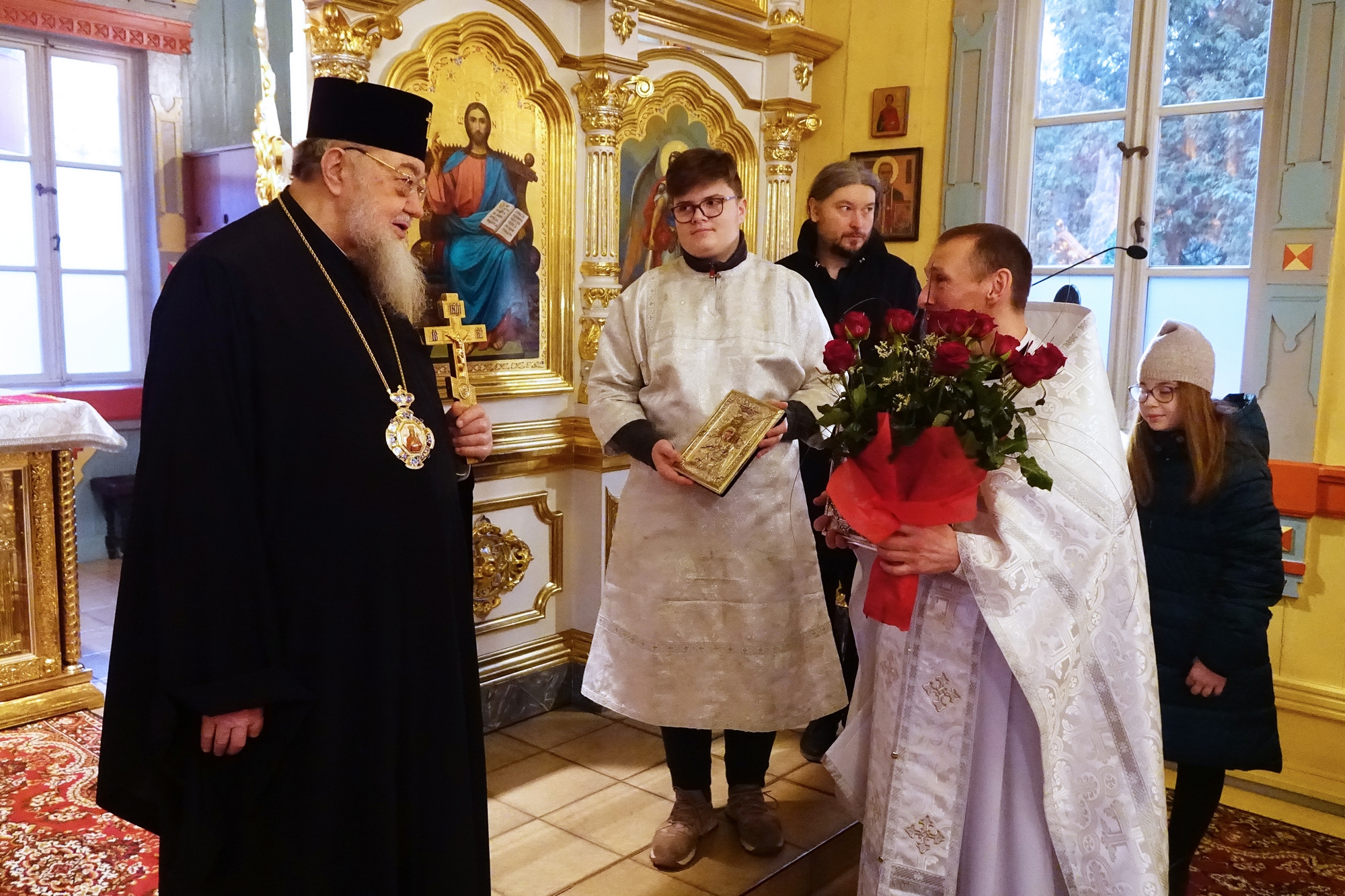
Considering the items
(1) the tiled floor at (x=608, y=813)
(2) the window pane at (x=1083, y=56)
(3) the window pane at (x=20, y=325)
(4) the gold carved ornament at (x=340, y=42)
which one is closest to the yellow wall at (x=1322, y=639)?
(2) the window pane at (x=1083, y=56)

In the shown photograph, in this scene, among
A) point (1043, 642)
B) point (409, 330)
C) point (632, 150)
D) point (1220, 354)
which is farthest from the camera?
point (632, 150)

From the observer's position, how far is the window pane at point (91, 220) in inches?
288

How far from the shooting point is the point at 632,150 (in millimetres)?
4477

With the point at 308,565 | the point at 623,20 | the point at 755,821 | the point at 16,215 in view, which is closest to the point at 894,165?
the point at 623,20

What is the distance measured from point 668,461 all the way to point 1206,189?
2695mm

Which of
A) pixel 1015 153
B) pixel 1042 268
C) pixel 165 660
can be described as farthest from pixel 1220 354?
pixel 165 660

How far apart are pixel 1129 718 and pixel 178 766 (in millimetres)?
1800

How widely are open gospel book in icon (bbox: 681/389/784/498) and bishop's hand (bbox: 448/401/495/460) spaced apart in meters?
0.63

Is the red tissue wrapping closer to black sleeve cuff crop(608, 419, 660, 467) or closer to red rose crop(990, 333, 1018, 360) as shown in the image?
red rose crop(990, 333, 1018, 360)

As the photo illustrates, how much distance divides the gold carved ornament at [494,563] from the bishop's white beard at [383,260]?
1.89 meters

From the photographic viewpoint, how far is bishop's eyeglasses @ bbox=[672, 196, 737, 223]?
2824 mm

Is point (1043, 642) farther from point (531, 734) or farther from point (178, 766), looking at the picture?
point (531, 734)

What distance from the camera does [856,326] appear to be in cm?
207

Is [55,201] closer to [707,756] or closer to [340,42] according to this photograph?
[340,42]
